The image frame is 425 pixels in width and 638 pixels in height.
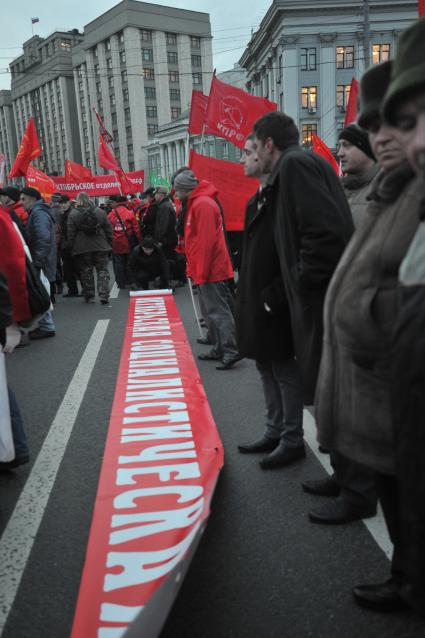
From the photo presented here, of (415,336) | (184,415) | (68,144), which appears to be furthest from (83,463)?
(68,144)

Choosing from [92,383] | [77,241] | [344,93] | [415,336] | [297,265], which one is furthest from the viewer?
[344,93]

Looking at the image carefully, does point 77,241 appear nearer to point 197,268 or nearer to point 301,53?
point 197,268

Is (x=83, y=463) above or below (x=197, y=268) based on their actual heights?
below

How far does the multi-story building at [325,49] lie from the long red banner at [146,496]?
46.1 meters

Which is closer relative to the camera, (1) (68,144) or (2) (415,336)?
(2) (415,336)

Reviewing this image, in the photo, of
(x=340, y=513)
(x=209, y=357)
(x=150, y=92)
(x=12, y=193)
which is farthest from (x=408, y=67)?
(x=150, y=92)

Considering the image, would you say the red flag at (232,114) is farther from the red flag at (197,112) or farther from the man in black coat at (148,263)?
the man in black coat at (148,263)

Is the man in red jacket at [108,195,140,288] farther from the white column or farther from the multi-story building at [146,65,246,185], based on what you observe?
the multi-story building at [146,65,246,185]

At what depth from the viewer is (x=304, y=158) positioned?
2531 millimetres

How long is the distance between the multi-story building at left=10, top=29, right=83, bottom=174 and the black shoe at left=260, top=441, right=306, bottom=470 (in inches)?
3898

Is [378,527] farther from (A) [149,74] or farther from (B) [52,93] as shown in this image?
(B) [52,93]

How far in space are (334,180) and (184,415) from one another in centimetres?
191

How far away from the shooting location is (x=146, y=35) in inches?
3248

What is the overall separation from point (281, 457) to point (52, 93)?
4379 inches
